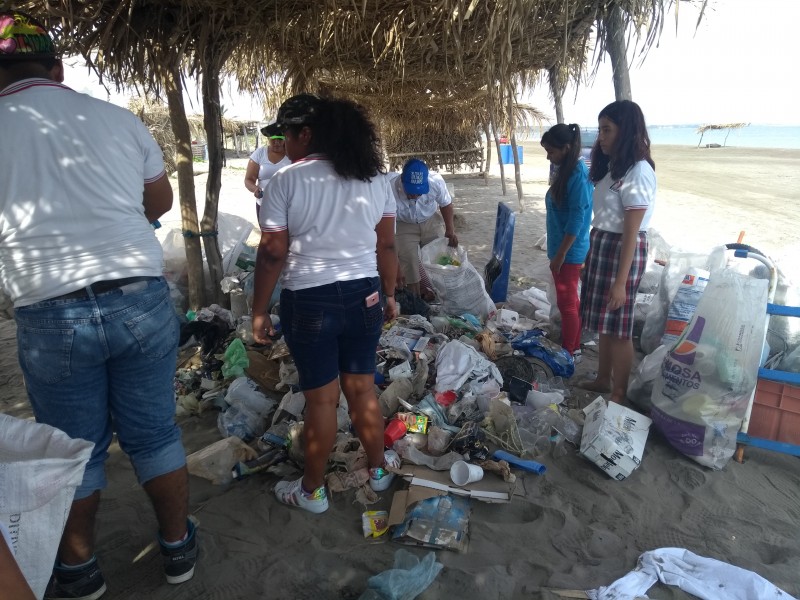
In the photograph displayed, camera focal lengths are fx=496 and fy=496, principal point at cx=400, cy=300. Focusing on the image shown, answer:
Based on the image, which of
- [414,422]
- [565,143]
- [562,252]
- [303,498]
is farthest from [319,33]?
[303,498]

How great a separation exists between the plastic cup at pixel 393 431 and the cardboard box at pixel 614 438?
37.6 inches

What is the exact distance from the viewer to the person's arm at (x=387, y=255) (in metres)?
→ 2.28

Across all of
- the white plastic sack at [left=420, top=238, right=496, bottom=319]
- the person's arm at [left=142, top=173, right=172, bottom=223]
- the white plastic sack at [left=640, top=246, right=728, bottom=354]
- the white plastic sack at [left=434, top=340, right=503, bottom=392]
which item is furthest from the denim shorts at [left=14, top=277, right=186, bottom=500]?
the white plastic sack at [left=640, top=246, right=728, bottom=354]

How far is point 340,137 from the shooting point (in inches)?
74.4

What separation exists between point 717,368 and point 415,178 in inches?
111

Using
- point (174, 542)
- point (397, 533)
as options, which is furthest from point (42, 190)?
point (397, 533)

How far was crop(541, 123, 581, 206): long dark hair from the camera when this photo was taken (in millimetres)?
3373

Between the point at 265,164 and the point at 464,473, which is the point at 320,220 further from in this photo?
the point at 265,164

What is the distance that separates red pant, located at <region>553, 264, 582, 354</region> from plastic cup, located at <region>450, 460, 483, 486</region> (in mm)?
1746

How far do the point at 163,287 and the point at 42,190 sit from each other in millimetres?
437

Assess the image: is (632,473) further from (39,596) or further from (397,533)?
(39,596)

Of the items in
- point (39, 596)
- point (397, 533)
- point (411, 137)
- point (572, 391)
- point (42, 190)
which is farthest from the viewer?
point (411, 137)

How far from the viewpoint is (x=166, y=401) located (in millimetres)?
1712

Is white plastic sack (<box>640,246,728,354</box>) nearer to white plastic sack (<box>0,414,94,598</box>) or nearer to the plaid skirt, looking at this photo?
the plaid skirt
